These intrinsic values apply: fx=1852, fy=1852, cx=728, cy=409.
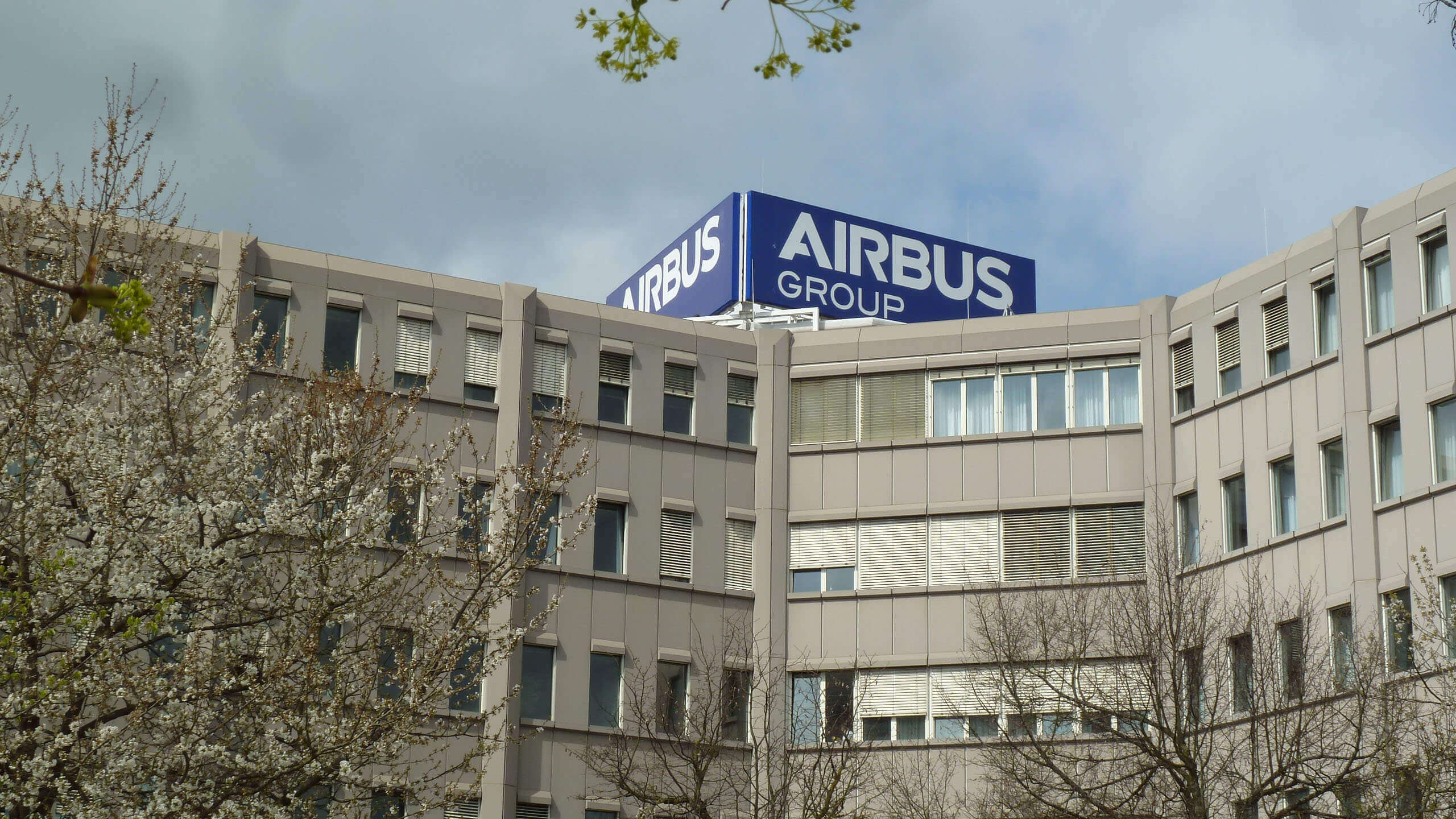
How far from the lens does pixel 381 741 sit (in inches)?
907

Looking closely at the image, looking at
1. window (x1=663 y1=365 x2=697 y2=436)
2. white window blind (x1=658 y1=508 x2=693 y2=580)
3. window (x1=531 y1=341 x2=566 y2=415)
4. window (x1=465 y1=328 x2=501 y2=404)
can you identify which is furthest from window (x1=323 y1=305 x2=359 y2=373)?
white window blind (x1=658 y1=508 x2=693 y2=580)

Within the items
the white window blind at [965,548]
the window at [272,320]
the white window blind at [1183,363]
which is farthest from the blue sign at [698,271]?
the white window blind at [1183,363]

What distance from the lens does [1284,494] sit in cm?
4000

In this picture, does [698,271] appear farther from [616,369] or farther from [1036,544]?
[1036,544]

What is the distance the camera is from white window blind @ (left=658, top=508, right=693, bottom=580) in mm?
44406

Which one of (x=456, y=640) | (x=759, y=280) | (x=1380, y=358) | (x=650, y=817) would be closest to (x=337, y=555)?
(x=456, y=640)

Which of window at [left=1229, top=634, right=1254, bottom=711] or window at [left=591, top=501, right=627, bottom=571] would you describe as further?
window at [left=591, top=501, right=627, bottom=571]

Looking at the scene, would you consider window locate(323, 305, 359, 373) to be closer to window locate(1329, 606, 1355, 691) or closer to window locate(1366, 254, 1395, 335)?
window locate(1329, 606, 1355, 691)

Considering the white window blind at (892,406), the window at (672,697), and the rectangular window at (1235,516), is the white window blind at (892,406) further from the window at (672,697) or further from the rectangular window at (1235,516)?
the rectangular window at (1235,516)

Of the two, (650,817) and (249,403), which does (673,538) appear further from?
(249,403)

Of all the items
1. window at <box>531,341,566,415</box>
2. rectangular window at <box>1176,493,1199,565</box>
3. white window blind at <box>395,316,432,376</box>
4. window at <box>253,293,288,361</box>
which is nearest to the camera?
window at <box>253,293,288,361</box>

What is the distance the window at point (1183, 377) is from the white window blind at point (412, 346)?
1763 centimetres

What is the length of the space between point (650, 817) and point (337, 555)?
13.0 m

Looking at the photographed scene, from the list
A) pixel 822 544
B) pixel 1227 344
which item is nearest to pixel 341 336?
pixel 822 544
